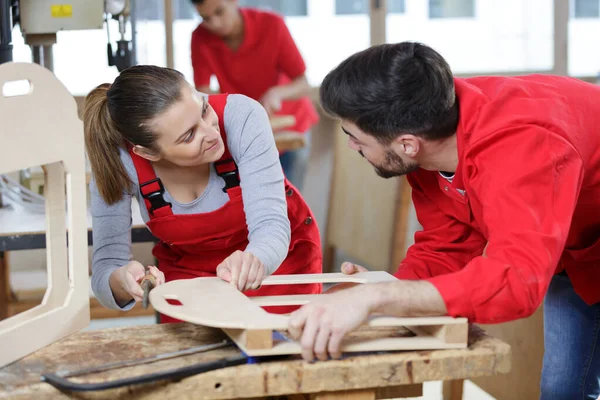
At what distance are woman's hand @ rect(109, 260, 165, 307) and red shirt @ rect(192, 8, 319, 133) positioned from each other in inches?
82.5

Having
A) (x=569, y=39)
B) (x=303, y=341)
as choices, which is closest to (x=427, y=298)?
(x=303, y=341)

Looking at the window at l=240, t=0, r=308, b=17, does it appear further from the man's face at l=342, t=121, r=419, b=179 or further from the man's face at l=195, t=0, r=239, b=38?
the man's face at l=342, t=121, r=419, b=179

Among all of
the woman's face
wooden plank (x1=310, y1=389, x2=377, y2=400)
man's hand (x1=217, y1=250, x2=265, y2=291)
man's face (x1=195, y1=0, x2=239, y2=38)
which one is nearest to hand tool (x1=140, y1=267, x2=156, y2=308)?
man's hand (x1=217, y1=250, x2=265, y2=291)

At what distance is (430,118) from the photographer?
1288mm

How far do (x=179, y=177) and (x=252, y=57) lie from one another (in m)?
1.97

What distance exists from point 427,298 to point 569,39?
3.77 meters

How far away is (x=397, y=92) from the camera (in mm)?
1264

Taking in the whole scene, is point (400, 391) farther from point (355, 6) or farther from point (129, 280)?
point (355, 6)

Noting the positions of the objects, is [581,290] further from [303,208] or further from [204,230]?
[204,230]

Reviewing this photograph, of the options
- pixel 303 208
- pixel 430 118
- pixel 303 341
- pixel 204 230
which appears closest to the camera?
pixel 303 341

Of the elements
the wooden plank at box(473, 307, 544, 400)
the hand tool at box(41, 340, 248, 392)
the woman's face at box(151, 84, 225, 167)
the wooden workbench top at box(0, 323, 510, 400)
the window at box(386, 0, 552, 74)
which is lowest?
the wooden plank at box(473, 307, 544, 400)

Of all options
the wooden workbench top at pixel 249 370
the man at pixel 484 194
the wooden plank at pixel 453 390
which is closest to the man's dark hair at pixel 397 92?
the man at pixel 484 194

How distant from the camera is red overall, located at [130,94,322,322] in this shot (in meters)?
1.55

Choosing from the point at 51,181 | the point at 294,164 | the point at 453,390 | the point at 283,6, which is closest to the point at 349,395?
the point at 51,181
